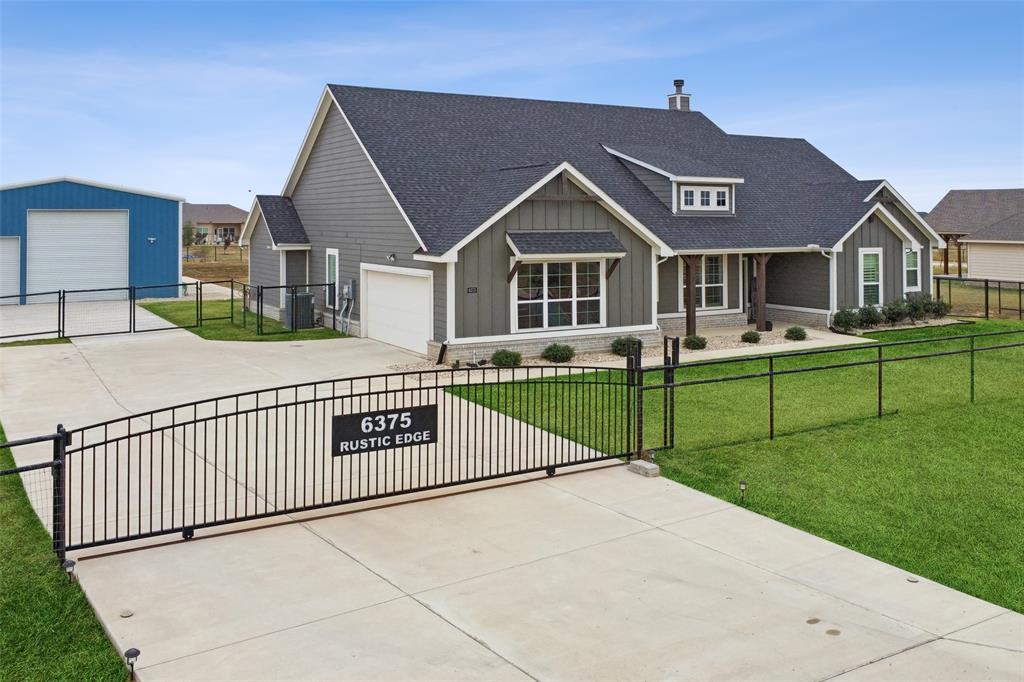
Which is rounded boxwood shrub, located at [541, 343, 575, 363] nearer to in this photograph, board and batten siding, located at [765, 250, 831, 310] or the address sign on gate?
board and batten siding, located at [765, 250, 831, 310]

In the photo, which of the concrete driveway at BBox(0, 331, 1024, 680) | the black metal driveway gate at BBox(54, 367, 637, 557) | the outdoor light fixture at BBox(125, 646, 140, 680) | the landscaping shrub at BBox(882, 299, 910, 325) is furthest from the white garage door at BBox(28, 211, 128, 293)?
the outdoor light fixture at BBox(125, 646, 140, 680)

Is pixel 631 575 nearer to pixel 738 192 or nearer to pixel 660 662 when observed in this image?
pixel 660 662

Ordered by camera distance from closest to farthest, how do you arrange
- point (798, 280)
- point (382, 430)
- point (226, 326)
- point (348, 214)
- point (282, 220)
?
point (382, 430), point (348, 214), point (226, 326), point (798, 280), point (282, 220)

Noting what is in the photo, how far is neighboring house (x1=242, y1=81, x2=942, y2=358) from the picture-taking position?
21094mm

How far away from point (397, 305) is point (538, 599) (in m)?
16.7

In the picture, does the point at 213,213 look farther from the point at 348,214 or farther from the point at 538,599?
the point at 538,599

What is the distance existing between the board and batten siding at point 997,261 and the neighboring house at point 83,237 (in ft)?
130

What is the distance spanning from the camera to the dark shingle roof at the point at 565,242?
20703 millimetres

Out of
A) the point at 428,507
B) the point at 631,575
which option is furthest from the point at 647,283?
the point at 631,575

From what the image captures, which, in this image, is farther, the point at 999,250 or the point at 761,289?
the point at 999,250

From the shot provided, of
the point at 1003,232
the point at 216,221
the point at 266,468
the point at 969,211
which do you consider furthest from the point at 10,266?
the point at 216,221

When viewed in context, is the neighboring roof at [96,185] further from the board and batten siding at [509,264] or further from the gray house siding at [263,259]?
the board and batten siding at [509,264]

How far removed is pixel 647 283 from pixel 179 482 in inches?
586

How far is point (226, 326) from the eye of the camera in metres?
28.1
